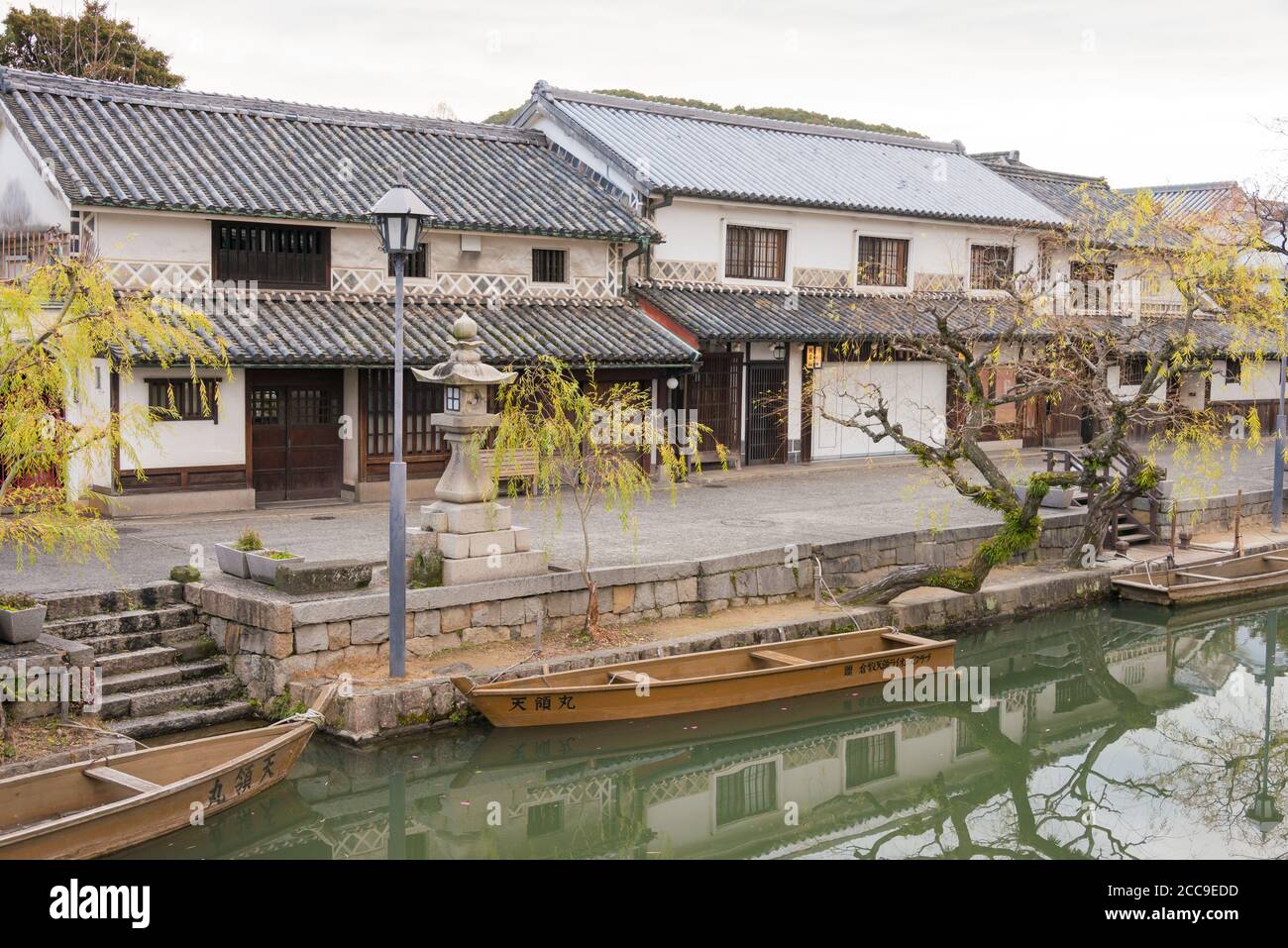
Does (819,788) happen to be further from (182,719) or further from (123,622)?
(123,622)

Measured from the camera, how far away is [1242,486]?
27438mm

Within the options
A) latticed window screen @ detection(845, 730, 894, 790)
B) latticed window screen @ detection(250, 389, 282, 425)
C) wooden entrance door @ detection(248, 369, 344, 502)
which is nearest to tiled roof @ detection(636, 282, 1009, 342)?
wooden entrance door @ detection(248, 369, 344, 502)

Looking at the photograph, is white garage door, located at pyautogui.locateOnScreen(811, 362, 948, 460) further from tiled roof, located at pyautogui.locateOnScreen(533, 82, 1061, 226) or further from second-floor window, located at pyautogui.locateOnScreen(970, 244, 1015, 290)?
tiled roof, located at pyautogui.locateOnScreen(533, 82, 1061, 226)

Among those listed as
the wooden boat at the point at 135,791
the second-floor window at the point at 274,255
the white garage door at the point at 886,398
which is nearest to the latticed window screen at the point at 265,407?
the second-floor window at the point at 274,255

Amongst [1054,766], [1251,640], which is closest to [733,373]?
[1251,640]

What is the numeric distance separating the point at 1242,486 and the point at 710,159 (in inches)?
544

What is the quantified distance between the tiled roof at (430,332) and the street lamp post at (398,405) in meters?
7.44

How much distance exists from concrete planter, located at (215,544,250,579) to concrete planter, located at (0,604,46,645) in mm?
2788

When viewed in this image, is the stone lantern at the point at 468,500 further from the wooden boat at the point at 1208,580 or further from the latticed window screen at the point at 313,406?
the wooden boat at the point at 1208,580

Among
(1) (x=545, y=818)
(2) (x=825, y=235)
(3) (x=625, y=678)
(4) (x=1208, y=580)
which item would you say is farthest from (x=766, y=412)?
(1) (x=545, y=818)

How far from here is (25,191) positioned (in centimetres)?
2098

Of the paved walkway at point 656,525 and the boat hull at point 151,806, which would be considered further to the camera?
the paved walkway at point 656,525

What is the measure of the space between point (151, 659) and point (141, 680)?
461 mm

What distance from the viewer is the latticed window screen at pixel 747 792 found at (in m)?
13.2
